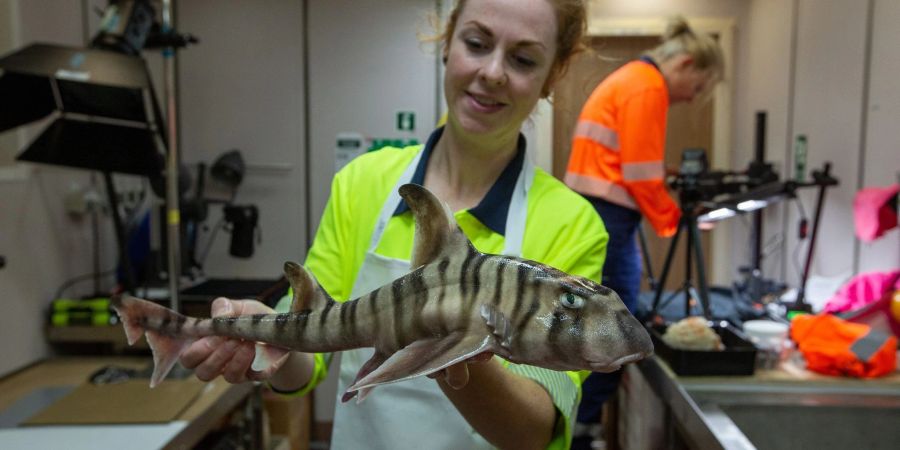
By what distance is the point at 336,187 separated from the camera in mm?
632

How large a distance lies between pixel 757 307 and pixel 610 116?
5.80 ft

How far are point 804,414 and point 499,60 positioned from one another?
117 cm

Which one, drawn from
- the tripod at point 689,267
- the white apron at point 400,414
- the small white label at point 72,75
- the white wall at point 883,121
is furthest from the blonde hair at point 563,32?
the white wall at point 883,121

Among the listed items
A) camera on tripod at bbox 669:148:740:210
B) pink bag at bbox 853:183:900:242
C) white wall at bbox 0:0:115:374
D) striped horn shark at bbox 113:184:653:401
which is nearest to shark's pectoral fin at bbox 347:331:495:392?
striped horn shark at bbox 113:184:653:401

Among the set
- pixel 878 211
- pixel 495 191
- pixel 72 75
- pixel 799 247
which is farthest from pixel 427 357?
pixel 799 247

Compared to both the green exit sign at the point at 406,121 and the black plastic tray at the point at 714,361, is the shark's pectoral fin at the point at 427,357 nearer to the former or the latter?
the green exit sign at the point at 406,121

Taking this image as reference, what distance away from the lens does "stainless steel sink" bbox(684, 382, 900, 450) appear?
4.04 ft

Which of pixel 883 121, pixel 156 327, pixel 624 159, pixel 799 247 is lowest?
pixel 799 247

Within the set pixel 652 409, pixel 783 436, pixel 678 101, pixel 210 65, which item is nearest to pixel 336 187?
pixel 210 65

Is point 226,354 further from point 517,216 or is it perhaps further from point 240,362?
point 517,216

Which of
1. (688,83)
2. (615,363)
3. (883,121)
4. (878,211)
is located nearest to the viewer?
(615,363)

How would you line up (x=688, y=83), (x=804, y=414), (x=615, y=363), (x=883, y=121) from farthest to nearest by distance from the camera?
(x=883, y=121) < (x=804, y=414) < (x=688, y=83) < (x=615, y=363)

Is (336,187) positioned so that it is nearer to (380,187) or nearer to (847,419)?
(380,187)

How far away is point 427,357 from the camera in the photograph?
1.13 feet
